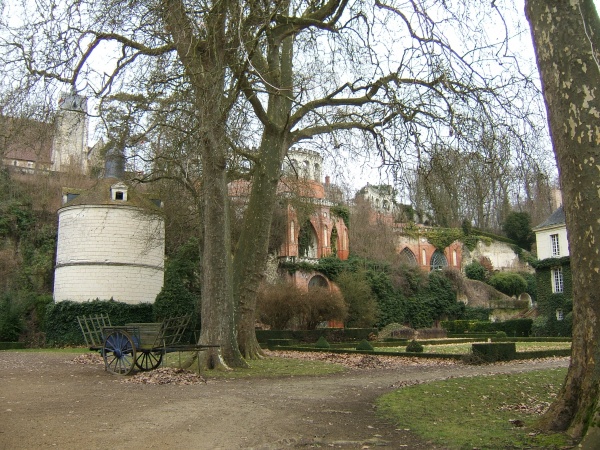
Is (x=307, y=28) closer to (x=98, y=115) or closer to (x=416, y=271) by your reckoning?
(x=98, y=115)

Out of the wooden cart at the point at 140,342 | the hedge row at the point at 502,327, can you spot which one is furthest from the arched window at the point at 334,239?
the wooden cart at the point at 140,342

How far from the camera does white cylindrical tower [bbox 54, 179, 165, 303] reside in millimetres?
29609

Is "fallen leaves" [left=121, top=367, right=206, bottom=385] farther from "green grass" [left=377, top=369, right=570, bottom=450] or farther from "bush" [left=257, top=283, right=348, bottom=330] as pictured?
"bush" [left=257, top=283, right=348, bottom=330]

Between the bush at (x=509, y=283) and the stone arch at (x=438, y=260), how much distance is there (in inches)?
179

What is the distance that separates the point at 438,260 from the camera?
51.1 metres

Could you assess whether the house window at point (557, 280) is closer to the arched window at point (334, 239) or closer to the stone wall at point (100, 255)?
the arched window at point (334, 239)

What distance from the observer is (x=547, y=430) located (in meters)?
5.46

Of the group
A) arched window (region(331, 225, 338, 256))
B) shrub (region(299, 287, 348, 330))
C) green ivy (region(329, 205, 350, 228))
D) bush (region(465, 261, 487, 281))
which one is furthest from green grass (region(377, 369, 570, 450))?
bush (region(465, 261, 487, 281))

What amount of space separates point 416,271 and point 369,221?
265 inches

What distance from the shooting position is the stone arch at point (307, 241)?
4244 centimetres

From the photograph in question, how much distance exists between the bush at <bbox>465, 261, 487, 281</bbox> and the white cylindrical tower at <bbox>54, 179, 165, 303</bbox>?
29.4 meters

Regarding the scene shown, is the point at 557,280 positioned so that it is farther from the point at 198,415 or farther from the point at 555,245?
the point at 198,415

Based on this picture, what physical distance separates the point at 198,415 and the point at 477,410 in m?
3.44

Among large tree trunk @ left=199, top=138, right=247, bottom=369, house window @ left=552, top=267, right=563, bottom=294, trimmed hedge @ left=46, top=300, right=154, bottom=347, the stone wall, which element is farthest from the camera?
house window @ left=552, top=267, right=563, bottom=294
